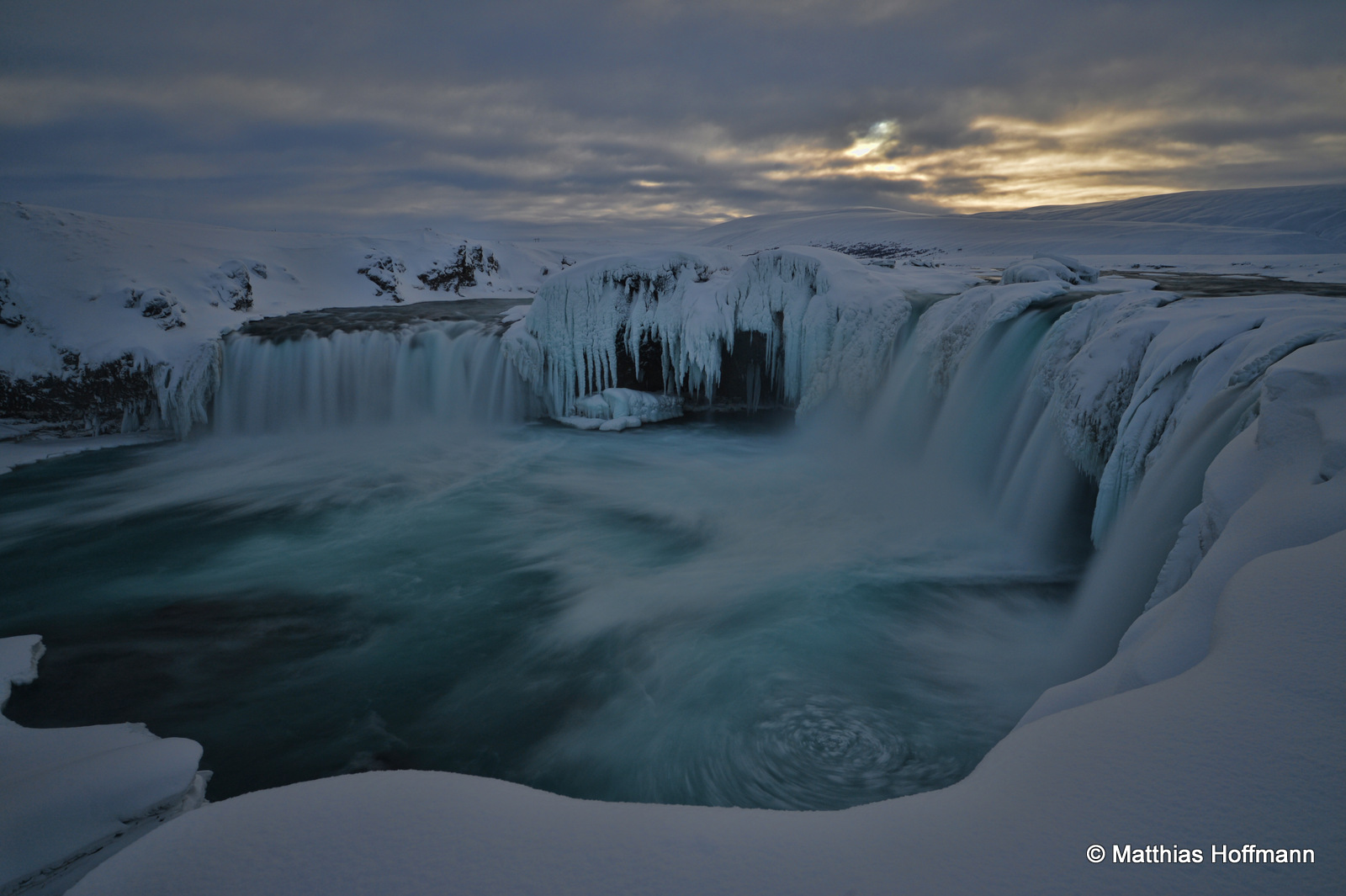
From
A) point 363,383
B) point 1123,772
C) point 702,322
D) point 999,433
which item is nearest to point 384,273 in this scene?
point 363,383

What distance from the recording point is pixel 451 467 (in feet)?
32.3

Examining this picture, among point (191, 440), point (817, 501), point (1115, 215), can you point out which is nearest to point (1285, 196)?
point (1115, 215)

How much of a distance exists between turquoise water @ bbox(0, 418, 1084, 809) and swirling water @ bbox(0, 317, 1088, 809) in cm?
2

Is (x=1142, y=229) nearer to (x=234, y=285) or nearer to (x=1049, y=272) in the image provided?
(x=1049, y=272)

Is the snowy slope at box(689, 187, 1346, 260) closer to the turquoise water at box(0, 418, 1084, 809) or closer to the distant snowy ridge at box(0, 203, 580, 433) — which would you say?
the turquoise water at box(0, 418, 1084, 809)

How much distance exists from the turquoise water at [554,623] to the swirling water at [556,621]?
25 millimetres

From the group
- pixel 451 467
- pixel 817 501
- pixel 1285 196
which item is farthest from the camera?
pixel 1285 196

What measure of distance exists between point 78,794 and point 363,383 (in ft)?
35.6

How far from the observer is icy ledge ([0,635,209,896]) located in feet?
7.59

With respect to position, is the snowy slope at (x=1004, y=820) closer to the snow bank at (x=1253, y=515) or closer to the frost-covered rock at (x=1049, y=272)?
the snow bank at (x=1253, y=515)

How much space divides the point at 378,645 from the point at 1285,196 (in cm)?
4836

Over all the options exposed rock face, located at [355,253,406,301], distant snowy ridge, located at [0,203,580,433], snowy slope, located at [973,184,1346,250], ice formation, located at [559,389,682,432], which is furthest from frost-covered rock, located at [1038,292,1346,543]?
snowy slope, located at [973,184,1346,250]

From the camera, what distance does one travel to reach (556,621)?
5445mm

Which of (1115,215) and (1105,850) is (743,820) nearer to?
(1105,850)
